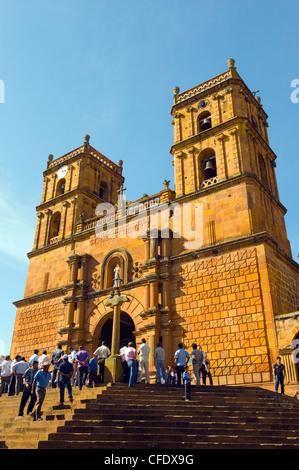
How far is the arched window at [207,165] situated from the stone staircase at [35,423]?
45.8 ft

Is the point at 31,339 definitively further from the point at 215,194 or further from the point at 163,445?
the point at 163,445

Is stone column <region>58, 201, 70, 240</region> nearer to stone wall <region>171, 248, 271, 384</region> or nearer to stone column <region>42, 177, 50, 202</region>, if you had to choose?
stone column <region>42, 177, 50, 202</region>

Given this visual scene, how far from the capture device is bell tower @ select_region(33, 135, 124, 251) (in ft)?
94.0

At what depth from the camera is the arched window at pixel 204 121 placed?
976 inches

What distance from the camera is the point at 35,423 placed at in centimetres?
995

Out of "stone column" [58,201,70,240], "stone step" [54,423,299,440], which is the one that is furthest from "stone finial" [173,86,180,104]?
"stone step" [54,423,299,440]

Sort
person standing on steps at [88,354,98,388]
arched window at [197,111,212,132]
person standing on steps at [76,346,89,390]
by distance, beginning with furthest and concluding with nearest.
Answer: arched window at [197,111,212,132], person standing on steps at [88,354,98,388], person standing on steps at [76,346,89,390]

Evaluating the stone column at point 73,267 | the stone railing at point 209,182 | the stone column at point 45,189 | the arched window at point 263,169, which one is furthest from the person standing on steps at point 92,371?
the stone column at point 45,189

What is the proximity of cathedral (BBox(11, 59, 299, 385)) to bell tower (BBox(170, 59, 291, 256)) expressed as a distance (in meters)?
0.07

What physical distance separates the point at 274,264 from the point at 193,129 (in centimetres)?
1052

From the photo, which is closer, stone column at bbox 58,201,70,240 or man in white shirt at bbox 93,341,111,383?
man in white shirt at bbox 93,341,111,383

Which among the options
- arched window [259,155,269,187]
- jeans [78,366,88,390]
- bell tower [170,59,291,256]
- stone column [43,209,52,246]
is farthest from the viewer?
stone column [43,209,52,246]

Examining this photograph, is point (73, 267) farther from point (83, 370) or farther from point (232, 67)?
point (232, 67)
